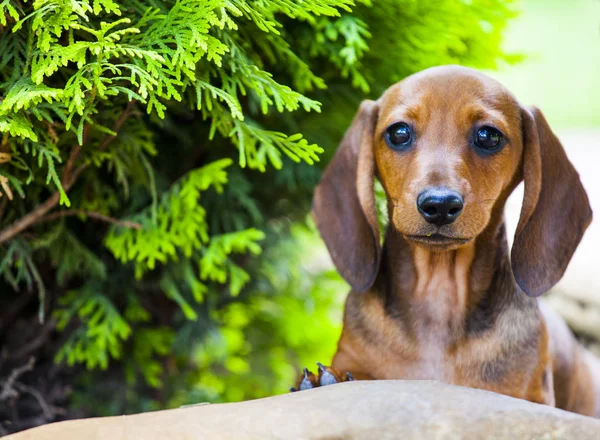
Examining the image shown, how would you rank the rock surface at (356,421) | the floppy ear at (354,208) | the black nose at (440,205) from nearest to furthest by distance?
the rock surface at (356,421) → the black nose at (440,205) → the floppy ear at (354,208)

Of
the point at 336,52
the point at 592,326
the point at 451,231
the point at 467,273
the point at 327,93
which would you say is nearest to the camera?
the point at 451,231

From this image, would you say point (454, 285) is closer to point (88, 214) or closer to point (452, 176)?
point (452, 176)

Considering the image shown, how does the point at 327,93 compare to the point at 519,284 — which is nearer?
the point at 519,284

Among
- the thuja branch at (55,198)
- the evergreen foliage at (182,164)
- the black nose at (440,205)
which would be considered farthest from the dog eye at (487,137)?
the thuja branch at (55,198)

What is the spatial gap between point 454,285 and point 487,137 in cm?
59

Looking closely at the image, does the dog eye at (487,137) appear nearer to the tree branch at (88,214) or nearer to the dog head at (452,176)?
the dog head at (452,176)

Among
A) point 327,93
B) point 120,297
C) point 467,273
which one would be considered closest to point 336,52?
point 327,93

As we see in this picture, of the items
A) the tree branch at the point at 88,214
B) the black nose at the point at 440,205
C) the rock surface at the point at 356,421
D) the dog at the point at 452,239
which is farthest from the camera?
the tree branch at the point at 88,214

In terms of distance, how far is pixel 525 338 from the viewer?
2914mm

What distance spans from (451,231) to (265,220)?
1902 millimetres

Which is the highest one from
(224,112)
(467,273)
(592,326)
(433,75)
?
(433,75)

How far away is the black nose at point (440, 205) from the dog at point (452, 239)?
0.13 feet

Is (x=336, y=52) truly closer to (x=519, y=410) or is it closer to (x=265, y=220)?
(x=265, y=220)

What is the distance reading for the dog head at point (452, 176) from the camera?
267 centimetres
